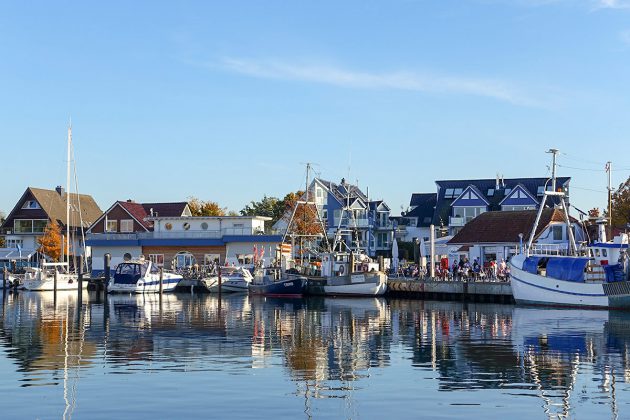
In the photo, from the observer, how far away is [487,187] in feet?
374

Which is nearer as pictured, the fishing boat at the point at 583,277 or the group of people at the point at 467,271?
the fishing boat at the point at 583,277

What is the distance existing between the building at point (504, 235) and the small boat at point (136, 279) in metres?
25.6

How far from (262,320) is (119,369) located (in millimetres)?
20244

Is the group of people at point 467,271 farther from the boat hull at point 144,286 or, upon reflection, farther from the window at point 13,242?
the window at point 13,242

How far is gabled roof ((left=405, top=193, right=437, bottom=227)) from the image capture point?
12138 cm

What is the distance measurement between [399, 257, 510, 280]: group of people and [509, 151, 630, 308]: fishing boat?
879 centimetres

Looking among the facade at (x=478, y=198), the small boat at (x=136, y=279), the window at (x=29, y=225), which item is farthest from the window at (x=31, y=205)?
the facade at (x=478, y=198)

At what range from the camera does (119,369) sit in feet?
93.1

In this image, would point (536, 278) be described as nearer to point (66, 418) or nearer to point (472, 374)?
point (472, 374)

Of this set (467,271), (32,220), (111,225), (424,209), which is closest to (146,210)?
(111,225)

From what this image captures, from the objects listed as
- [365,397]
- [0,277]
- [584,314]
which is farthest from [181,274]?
[365,397]

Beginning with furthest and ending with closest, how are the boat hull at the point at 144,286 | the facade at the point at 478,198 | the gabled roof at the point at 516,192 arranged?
the facade at the point at 478,198
the gabled roof at the point at 516,192
the boat hull at the point at 144,286

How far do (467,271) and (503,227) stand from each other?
12359mm

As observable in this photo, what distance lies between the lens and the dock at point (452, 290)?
64.0 m
